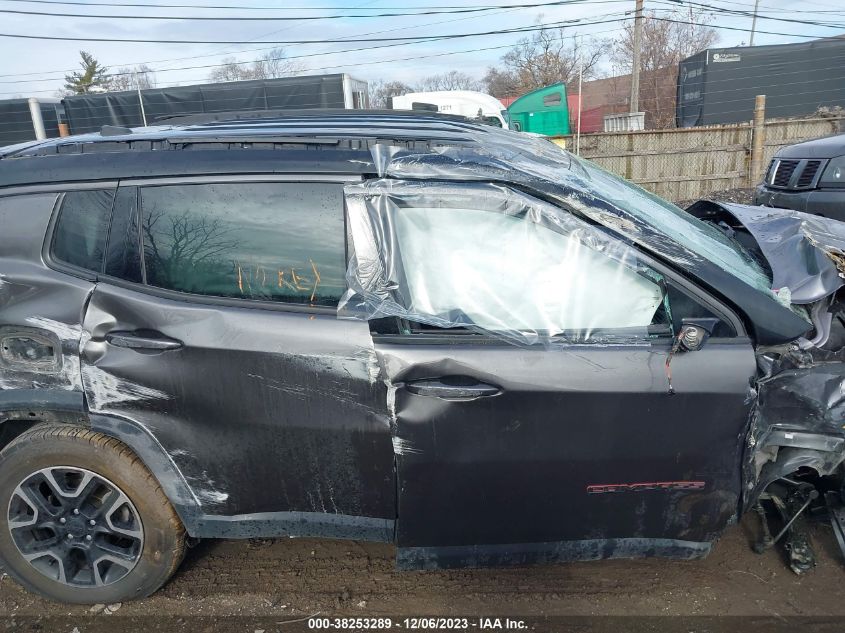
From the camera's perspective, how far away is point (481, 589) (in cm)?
251

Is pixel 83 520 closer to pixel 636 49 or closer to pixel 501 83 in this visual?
pixel 636 49

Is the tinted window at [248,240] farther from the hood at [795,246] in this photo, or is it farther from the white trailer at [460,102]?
the white trailer at [460,102]

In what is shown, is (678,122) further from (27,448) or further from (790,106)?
(27,448)

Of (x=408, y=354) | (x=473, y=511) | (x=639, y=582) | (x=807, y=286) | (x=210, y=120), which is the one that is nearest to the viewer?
(x=408, y=354)

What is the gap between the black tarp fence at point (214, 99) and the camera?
49.4ft

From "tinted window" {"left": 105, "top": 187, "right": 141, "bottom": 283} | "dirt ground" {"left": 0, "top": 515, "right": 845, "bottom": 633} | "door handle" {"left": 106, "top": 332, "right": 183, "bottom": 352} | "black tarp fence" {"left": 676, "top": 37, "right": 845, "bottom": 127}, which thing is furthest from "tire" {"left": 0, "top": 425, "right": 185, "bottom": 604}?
"black tarp fence" {"left": 676, "top": 37, "right": 845, "bottom": 127}

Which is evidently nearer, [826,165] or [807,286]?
[807,286]

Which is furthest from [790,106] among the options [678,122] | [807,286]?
[807,286]

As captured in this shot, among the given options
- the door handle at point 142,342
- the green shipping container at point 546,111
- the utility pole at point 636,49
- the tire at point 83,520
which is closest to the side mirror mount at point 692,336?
the door handle at point 142,342

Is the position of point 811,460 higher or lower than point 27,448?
lower

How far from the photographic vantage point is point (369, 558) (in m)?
2.71

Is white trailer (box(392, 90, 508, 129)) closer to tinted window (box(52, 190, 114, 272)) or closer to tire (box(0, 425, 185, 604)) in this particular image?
tinted window (box(52, 190, 114, 272))

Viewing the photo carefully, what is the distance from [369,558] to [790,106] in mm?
17808

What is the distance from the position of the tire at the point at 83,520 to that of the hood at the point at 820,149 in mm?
6667
